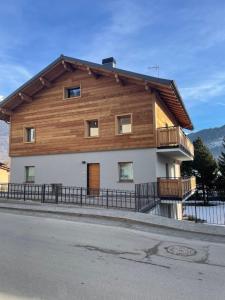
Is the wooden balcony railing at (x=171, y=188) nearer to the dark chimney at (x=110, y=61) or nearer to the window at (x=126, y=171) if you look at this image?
the window at (x=126, y=171)

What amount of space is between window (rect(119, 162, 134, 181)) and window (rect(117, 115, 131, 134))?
6.78ft

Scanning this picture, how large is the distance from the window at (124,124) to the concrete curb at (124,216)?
649 centimetres

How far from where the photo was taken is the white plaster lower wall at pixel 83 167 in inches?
647

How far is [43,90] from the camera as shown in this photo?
67.9 ft

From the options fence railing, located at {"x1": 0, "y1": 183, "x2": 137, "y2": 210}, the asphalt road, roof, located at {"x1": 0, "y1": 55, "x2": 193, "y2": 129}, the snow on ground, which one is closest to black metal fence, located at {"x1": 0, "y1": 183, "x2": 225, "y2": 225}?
fence railing, located at {"x1": 0, "y1": 183, "x2": 137, "y2": 210}

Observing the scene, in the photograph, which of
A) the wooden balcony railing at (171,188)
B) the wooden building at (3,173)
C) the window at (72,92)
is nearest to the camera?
the wooden balcony railing at (171,188)

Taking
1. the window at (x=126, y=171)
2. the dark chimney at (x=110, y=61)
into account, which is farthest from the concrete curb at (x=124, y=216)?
the dark chimney at (x=110, y=61)

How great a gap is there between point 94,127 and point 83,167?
2819 millimetres

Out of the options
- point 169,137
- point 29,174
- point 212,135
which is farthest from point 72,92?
point 212,135

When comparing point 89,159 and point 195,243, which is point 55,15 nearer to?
point 89,159

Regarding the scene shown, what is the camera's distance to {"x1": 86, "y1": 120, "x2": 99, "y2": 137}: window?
1864 cm

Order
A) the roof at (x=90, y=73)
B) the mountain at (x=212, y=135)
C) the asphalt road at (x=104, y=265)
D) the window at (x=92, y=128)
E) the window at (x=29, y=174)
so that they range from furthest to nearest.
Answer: the mountain at (x=212, y=135)
the window at (x=29, y=174)
the window at (x=92, y=128)
the roof at (x=90, y=73)
the asphalt road at (x=104, y=265)

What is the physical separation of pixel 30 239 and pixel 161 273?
3744mm

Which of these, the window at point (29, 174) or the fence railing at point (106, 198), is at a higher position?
the window at point (29, 174)
